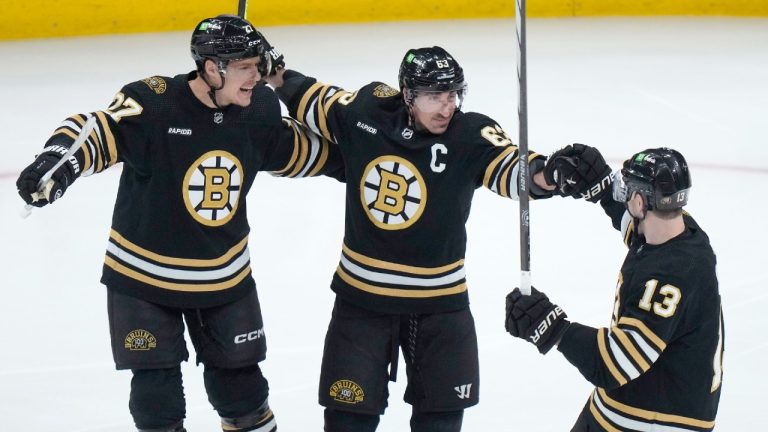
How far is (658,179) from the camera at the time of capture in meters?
3.31

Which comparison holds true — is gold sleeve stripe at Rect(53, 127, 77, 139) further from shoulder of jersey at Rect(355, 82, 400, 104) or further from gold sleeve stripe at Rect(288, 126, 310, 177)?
shoulder of jersey at Rect(355, 82, 400, 104)

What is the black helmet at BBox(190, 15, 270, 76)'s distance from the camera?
3789 mm

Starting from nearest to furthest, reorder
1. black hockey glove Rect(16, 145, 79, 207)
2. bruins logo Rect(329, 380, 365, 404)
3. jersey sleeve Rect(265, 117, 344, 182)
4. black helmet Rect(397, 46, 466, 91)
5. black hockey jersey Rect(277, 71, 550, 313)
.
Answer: black hockey glove Rect(16, 145, 79, 207)
black helmet Rect(397, 46, 466, 91)
black hockey jersey Rect(277, 71, 550, 313)
bruins logo Rect(329, 380, 365, 404)
jersey sleeve Rect(265, 117, 344, 182)

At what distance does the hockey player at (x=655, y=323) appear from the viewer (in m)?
3.26

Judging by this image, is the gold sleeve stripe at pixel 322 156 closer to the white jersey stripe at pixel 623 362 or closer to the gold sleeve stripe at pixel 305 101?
the gold sleeve stripe at pixel 305 101

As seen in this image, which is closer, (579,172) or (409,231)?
(579,172)

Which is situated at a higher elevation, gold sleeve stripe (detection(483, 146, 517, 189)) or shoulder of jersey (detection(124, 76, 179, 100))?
shoulder of jersey (detection(124, 76, 179, 100))

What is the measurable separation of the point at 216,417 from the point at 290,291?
1.10 m

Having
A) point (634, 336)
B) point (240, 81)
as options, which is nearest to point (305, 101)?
point (240, 81)

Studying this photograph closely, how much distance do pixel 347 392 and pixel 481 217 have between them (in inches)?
111

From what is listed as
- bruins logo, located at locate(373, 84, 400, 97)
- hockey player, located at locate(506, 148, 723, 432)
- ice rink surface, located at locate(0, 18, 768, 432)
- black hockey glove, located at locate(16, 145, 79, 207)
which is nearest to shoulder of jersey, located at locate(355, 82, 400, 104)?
bruins logo, located at locate(373, 84, 400, 97)

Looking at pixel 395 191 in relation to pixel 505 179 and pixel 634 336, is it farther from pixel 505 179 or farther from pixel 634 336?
pixel 634 336

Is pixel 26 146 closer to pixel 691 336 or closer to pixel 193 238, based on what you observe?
pixel 193 238

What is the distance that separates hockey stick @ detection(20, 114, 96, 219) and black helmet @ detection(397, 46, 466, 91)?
897 mm
